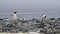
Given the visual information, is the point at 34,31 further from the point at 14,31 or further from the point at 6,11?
the point at 6,11

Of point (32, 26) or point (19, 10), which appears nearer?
point (32, 26)

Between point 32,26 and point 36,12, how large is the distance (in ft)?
5.14

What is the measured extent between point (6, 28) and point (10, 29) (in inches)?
4.7

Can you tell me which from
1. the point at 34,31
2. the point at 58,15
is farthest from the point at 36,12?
the point at 34,31

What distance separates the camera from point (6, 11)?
534cm

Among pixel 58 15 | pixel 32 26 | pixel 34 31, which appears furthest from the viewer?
pixel 58 15

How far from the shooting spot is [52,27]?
3.83m

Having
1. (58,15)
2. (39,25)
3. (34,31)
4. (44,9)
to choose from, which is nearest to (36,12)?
(44,9)

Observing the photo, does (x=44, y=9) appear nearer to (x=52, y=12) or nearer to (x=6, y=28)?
(x=52, y=12)

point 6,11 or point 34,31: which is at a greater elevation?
point 6,11

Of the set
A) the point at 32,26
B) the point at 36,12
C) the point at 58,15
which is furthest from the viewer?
the point at 36,12

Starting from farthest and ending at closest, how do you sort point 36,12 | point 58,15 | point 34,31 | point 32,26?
point 36,12 < point 58,15 < point 32,26 < point 34,31

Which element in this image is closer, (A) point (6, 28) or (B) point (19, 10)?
(A) point (6, 28)

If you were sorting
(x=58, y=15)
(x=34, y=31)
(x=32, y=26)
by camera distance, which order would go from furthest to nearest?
(x=58, y=15)
(x=32, y=26)
(x=34, y=31)
